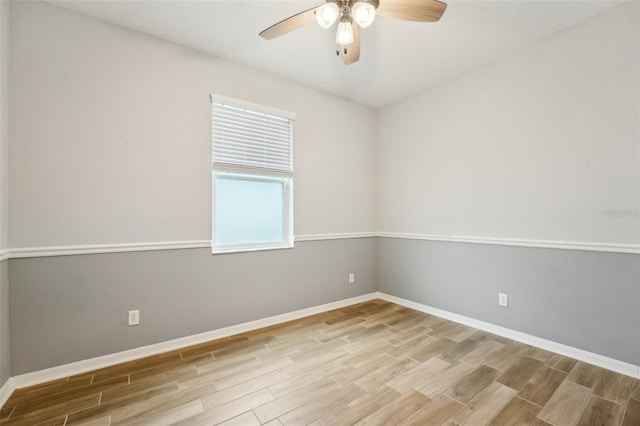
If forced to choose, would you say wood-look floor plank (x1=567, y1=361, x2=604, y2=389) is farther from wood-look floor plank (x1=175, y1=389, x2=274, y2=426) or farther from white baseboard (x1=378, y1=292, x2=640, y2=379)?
wood-look floor plank (x1=175, y1=389, x2=274, y2=426)

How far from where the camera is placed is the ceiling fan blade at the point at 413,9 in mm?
1598

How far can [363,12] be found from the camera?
5.23 feet

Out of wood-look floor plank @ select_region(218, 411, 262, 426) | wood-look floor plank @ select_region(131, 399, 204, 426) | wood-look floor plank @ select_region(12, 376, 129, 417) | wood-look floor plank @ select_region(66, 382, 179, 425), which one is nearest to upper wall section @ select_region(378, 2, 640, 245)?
wood-look floor plank @ select_region(218, 411, 262, 426)

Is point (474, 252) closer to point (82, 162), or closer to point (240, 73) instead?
point (240, 73)

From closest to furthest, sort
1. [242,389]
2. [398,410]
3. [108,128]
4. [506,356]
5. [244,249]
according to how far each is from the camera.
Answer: [398,410] < [242,389] < [108,128] < [506,356] < [244,249]

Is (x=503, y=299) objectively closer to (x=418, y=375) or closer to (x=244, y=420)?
(x=418, y=375)

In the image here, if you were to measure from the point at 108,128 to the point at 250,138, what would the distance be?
1.20 metres

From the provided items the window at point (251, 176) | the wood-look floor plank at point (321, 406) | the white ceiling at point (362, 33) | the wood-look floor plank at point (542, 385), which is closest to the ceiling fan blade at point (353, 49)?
the white ceiling at point (362, 33)

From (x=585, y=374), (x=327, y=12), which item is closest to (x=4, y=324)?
(x=327, y=12)

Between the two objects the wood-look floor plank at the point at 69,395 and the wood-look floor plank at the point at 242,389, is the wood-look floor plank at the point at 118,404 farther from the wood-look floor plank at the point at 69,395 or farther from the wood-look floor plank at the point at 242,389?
the wood-look floor plank at the point at 242,389

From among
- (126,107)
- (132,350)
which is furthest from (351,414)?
(126,107)

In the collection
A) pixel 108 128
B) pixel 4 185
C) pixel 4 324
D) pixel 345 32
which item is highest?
pixel 345 32

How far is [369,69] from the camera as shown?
300 cm

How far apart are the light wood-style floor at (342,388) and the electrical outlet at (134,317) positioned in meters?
0.32
